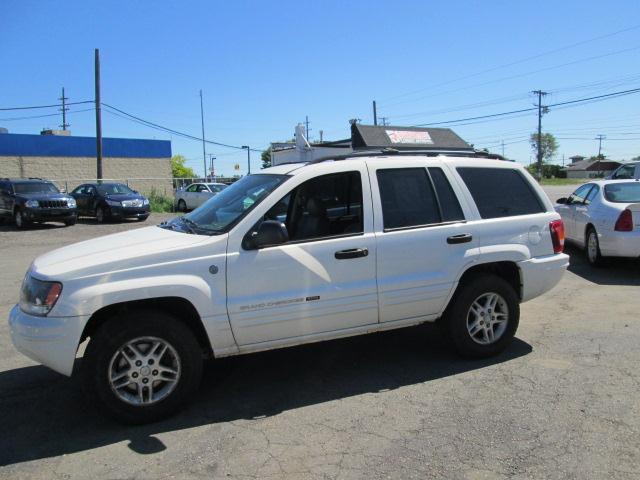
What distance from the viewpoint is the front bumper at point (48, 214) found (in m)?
18.1

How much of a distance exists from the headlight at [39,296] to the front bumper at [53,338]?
0.05 meters

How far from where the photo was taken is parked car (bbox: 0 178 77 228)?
18203mm

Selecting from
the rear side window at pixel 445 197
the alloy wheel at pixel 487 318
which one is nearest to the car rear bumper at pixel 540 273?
the alloy wheel at pixel 487 318

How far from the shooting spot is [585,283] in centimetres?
810

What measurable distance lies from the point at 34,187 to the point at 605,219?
17.9m

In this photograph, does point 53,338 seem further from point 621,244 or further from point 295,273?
point 621,244

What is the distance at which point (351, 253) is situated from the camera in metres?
4.33

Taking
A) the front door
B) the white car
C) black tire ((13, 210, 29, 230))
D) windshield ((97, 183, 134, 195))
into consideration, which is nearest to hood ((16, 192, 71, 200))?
black tire ((13, 210, 29, 230))

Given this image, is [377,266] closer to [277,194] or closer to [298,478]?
[277,194]

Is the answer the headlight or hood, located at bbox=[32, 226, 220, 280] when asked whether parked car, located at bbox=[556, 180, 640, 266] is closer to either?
hood, located at bbox=[32, 226, 220, 280]

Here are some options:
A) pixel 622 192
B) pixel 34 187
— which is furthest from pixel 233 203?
pixel 34 187

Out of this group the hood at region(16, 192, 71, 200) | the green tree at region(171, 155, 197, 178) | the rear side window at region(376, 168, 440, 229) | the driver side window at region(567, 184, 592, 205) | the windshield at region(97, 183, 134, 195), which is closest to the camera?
the rear side window at region(376, 168, 440, 229)

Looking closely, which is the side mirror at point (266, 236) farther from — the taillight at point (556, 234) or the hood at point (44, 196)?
the hood at point (44, 196)

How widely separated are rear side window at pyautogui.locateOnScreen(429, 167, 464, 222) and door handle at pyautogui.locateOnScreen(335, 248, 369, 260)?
2.87ft
